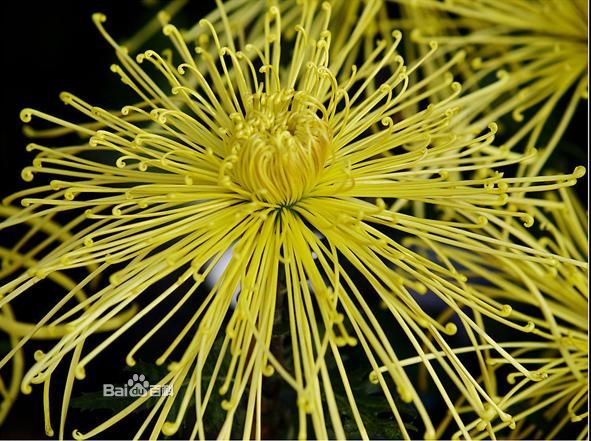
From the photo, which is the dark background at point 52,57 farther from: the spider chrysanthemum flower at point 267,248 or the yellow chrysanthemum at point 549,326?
the yellow chrysanthemum at point 549,326

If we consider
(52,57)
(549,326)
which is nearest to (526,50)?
(549,326)

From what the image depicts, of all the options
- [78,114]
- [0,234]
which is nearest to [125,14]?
[78,114]

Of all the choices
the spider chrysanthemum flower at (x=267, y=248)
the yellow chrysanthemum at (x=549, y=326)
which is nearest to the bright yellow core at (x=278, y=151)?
the spider chrysanthemum flower at (x=267, y=248)

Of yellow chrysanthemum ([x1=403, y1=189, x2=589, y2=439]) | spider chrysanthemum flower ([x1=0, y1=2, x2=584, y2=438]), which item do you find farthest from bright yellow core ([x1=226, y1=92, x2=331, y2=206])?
yellow chrysanthemum ([x1=403, y1=189, x2=589, y2=439])

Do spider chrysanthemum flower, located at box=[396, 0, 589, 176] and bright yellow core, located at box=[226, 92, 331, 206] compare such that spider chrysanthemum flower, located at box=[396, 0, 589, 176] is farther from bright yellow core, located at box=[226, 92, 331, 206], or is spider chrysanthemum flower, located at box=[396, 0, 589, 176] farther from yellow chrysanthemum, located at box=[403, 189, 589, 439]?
bright yellow core, located at box=[226, 92, 331, 206]

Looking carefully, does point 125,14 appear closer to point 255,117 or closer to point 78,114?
point 78,114

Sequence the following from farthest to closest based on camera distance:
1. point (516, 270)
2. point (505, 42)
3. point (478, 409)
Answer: point (505, 42)
point (516, 270)
point (478, 409)
